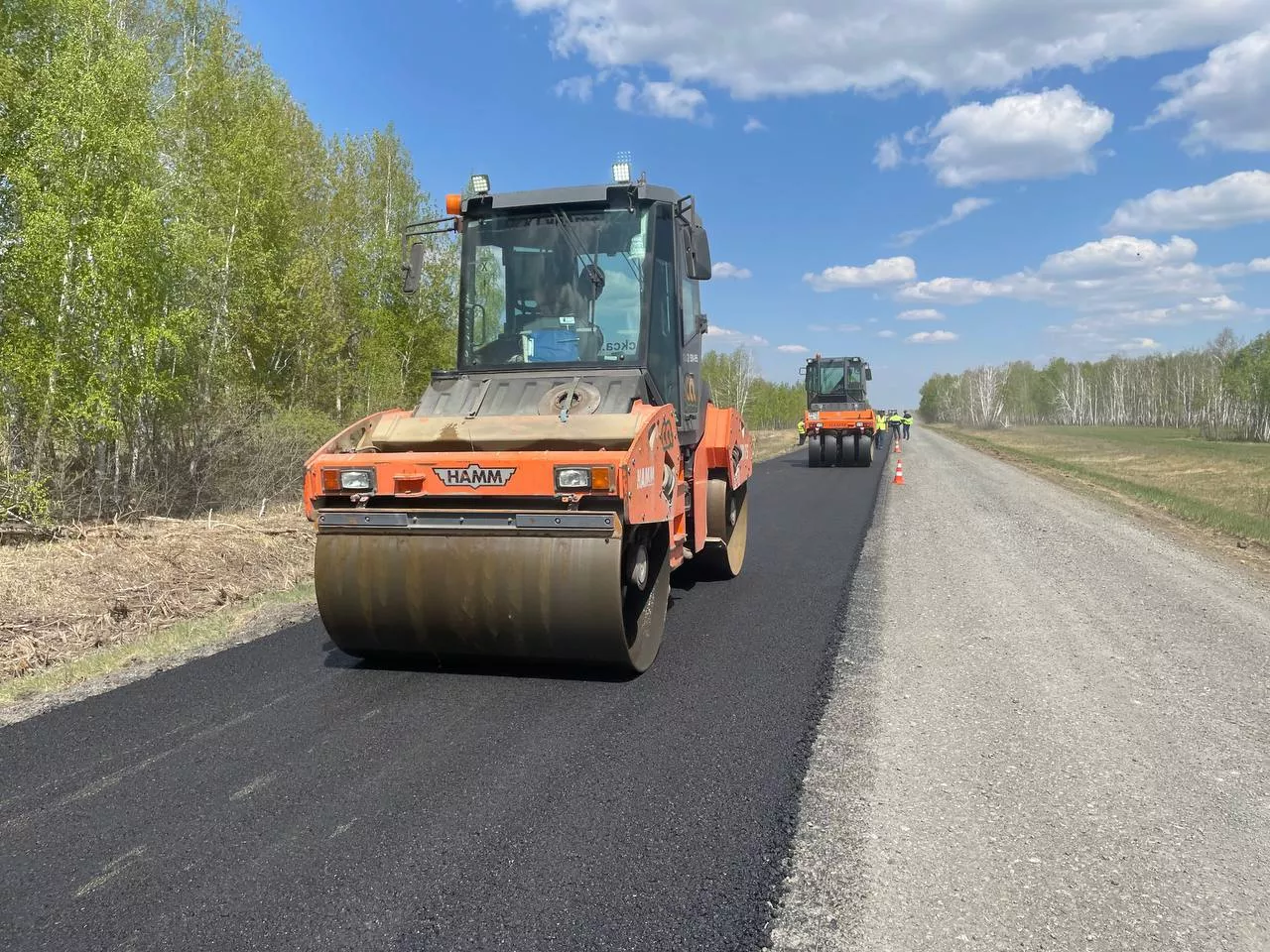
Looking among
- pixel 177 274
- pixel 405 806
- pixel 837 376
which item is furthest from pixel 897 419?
pixel 405 806

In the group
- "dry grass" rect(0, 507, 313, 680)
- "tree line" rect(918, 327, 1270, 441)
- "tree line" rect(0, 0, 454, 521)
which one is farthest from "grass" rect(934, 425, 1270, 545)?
"tree line" rect(918, 327, 1270, 441)

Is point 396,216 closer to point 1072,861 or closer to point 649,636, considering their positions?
point 649,636

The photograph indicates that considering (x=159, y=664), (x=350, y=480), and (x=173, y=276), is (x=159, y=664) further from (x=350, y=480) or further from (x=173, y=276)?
(x=173, y=276)

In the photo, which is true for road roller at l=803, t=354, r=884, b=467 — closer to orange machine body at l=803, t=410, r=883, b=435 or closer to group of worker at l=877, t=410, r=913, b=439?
orange machine body at l=803, t=410, r=883, b=435

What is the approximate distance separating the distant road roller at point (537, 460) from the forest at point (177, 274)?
6942mm

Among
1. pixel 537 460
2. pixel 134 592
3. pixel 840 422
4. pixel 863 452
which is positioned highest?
pixel 840 422

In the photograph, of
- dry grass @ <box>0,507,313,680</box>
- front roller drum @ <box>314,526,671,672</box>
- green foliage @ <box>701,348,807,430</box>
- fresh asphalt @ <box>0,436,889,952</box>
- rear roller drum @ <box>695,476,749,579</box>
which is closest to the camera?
fresh asphalt @ <box>0,436,889,952</box>

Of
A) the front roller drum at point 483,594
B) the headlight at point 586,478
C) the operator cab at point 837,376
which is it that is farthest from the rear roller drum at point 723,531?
the operator cab at point 837,376

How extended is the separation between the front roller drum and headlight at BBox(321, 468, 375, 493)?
0.26 meters

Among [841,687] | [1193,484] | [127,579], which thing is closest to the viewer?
[841,687]

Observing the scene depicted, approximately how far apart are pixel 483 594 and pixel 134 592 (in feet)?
14.4

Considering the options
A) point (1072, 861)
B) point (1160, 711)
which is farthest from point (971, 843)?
point (1160, 711)

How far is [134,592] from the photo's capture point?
23.1 ft

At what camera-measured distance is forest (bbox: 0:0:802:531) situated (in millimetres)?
10344
